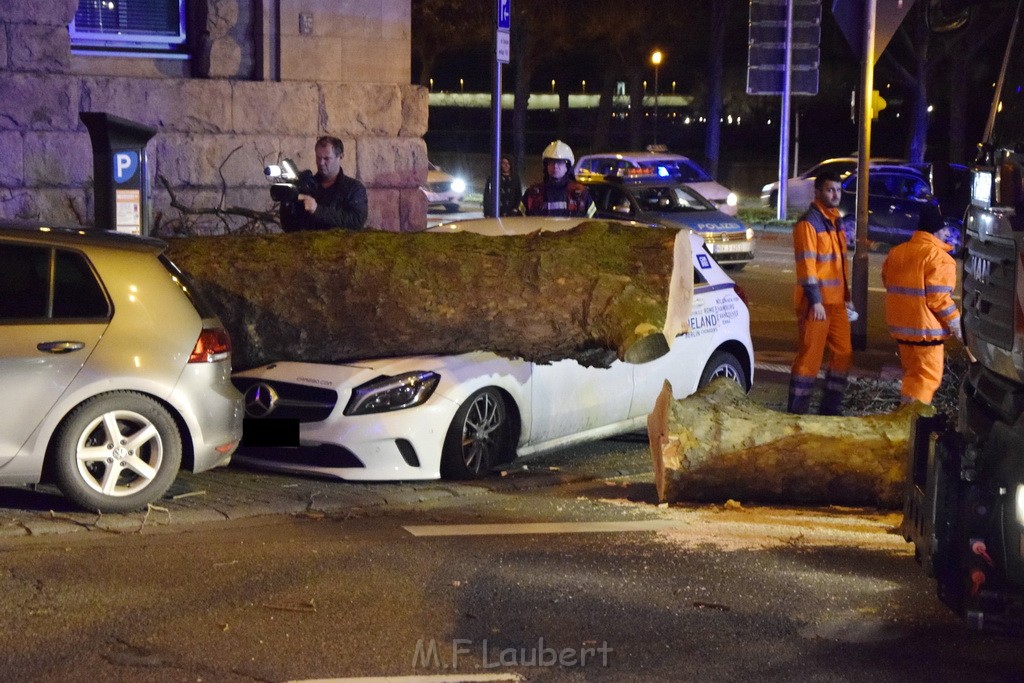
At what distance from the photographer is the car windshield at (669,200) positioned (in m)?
19.8

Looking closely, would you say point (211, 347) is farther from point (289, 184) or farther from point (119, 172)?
point (289, 184)

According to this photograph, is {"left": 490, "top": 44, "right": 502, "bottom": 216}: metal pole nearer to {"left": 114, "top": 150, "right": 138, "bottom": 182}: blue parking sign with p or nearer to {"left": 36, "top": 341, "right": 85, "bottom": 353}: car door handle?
{"left": 114, "top": 150, "right": 138, "bottom": 182}: blue parking sign with p

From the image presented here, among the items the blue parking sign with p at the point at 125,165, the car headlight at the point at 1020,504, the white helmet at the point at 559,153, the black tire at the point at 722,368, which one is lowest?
the black tire at the point at 722,368

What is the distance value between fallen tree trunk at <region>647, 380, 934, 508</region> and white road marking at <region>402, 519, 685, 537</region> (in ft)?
1.17

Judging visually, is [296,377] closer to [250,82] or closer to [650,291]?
[650,291]

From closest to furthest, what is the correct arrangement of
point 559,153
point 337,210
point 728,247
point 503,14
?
point 337,210 < point 559,153 < point 503,14 < point 728,247

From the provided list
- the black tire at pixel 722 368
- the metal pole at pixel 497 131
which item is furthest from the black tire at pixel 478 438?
the metal pole at pixel 497 131

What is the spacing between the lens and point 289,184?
1023 cm

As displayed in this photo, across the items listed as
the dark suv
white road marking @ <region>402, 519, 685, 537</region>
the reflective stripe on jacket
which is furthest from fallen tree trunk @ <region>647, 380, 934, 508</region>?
the dark suv

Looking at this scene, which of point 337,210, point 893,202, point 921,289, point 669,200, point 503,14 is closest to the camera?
point 921,289

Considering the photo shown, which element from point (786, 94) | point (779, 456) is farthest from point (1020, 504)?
point (786, 94)

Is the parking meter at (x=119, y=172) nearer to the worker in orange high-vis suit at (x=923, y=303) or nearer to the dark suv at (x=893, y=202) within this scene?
the worker in orange high-vis suit at (x=923, y=303)

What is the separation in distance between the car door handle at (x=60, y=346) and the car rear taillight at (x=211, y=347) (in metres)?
0.55

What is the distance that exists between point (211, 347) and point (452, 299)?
1.50 metres
